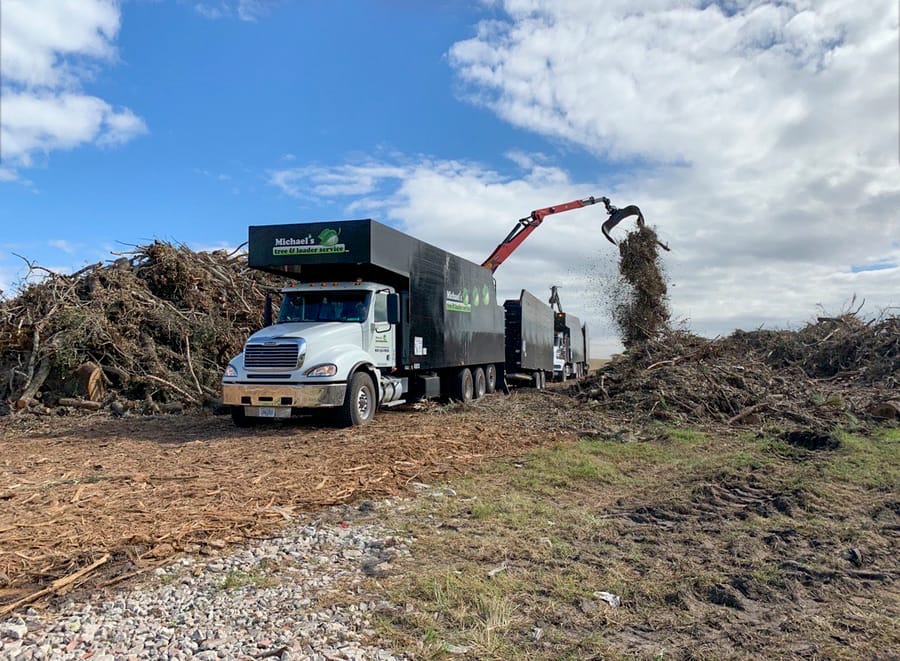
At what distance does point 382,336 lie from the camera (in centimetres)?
1277

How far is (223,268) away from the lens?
18.7 m

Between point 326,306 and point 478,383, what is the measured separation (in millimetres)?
6426

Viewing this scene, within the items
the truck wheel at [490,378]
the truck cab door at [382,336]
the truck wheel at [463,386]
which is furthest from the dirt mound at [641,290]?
the truck cab door at [382,336]

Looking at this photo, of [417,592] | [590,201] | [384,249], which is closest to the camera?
[417,592]

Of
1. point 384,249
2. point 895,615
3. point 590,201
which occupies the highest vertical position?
point 590,201

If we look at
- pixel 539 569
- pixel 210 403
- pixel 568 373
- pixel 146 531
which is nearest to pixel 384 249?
pixel 210 403

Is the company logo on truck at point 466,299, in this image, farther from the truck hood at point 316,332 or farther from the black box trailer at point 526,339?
the truck hood at point 316,332

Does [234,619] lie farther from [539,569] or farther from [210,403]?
[210,403]

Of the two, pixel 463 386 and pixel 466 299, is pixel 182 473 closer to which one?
pixel 463 386

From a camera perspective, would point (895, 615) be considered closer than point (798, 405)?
Yes

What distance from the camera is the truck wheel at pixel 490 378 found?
1858 centimetres

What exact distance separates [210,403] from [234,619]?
11847mm

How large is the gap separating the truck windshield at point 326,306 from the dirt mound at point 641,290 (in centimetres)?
1091

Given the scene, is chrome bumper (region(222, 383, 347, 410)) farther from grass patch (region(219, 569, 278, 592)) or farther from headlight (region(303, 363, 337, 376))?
grass patch (region(219, 569, 278, 592))
